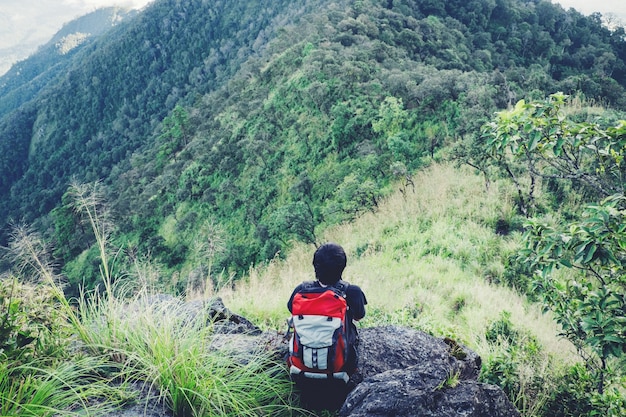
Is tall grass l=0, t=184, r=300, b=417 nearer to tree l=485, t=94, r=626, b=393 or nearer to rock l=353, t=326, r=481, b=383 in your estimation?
rock l=353, t=326, r=481, b=383

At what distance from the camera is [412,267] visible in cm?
639

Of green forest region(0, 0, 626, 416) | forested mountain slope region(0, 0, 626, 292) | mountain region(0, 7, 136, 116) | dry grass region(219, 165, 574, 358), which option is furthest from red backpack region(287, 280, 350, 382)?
mountain region(0, 7, 136, 116)

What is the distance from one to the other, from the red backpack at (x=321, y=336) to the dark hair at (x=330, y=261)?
0.14 metres

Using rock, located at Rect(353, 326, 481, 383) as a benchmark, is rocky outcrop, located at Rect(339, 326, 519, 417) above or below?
above

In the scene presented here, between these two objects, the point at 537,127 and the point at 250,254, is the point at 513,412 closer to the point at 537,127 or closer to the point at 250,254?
the point at 537,127

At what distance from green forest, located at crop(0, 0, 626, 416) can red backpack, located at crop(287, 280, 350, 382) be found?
1.26m

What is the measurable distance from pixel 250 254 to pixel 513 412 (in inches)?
511

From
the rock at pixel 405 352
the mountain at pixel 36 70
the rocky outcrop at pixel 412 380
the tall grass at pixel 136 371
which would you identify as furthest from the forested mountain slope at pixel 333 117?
the mountain at pixel 36 70

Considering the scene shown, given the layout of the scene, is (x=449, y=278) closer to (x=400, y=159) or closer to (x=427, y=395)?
(x=427, y=395)

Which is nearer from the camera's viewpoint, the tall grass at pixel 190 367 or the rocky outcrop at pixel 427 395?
the rocky outcrop at pixel 427 395

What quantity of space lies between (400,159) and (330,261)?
32.7 feet

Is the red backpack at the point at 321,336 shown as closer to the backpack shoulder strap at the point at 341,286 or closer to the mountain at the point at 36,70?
the backpack shoulder strap at the point at 341,286

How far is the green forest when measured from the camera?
2.73 metres

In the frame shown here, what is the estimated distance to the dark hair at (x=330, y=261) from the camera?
2.88m
